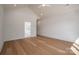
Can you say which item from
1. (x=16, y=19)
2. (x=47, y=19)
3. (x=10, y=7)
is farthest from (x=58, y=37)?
(x=10, y=7)

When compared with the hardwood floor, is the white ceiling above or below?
above

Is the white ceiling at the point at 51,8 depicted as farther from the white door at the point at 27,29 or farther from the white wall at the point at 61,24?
the white door at the point at 27,29

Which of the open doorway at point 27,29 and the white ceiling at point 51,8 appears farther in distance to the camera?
the open doorway at point 27,29

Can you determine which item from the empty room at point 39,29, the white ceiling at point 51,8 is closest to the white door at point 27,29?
the empty room at point 39,29

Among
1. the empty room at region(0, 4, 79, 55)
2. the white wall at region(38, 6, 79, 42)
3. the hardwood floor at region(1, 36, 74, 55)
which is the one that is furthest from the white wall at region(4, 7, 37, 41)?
the white wall at region(38, 6, 79, 42)

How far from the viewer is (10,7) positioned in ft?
6.46

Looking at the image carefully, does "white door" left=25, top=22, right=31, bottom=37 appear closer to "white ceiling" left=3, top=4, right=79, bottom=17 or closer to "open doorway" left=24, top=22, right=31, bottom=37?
"open doorway" left=24, top=22, right=31, bottom=37

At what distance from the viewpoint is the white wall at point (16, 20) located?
199 cm

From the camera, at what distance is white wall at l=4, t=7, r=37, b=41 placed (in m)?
1.99

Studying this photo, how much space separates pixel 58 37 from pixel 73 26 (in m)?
0.32

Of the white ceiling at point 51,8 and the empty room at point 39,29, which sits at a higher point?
the white ceiling at point 51,8

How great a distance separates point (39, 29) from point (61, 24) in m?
0.41

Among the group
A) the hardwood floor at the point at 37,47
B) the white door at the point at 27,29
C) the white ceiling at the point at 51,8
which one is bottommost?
the hardwood floor at the point at 37,47
